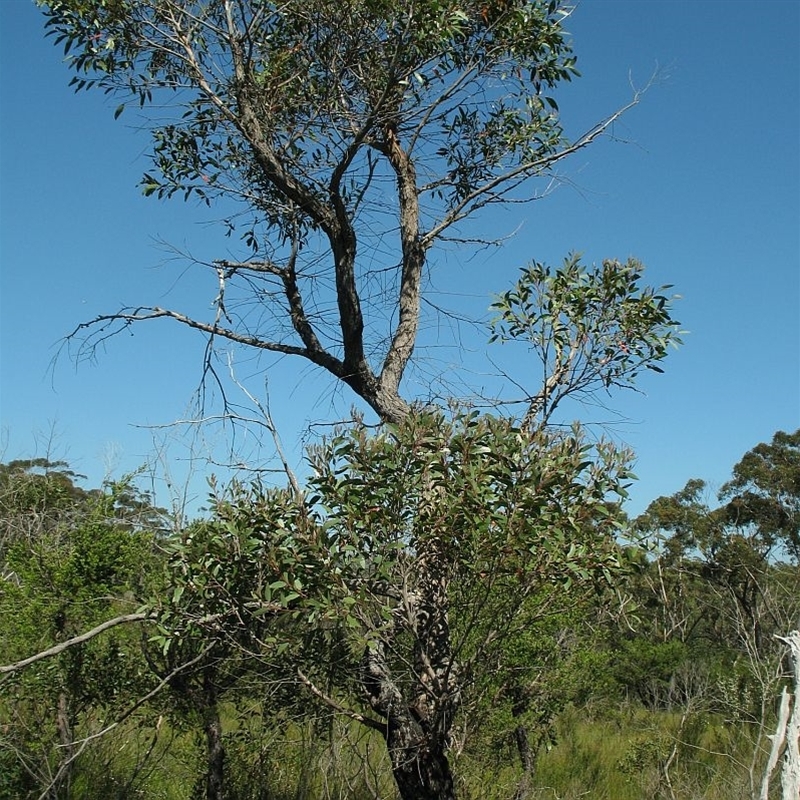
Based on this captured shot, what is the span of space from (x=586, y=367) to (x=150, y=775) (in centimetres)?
548

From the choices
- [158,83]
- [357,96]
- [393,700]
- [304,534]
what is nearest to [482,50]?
[357,96]

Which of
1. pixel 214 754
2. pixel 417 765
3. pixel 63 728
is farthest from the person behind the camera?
pixel 63 728

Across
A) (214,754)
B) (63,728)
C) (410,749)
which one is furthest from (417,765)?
(63,728)

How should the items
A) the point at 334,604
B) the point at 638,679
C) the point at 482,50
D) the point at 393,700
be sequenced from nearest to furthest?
the point at 334,604 → the point at 393,700 → the point at 482,50 → the point at 638,679

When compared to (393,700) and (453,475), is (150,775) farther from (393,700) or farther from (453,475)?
(453,475)

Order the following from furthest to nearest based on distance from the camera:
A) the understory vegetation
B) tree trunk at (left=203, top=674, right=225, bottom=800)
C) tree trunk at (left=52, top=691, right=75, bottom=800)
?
1. tree trunk at (left=52, top=691, right=75, bottom=800)
2. tree trunk at (left=203, top=674, right=225, bottom=800)
3. the understory vegetation

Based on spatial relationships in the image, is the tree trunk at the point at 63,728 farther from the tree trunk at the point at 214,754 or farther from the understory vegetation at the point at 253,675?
the tree trunk at the point at 214,754

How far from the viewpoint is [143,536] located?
738cm

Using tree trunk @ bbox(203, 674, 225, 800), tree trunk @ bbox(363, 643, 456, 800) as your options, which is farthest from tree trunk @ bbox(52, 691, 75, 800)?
tree trunk @ bbox(363, 643, 456, 800)

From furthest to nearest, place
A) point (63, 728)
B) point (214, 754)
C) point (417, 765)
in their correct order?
point (63, 728) < point (214, 754) < point (417, 765)

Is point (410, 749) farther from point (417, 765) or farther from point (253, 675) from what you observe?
point (253, 675)

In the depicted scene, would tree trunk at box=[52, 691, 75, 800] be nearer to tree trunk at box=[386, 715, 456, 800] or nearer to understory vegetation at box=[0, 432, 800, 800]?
understory vegetation at box=[0, 432, 800, 800]

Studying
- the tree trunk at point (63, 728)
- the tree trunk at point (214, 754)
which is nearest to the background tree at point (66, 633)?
the tree trunk at point (63, 728)

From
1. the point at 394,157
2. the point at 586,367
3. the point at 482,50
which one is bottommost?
the point at 586,367
